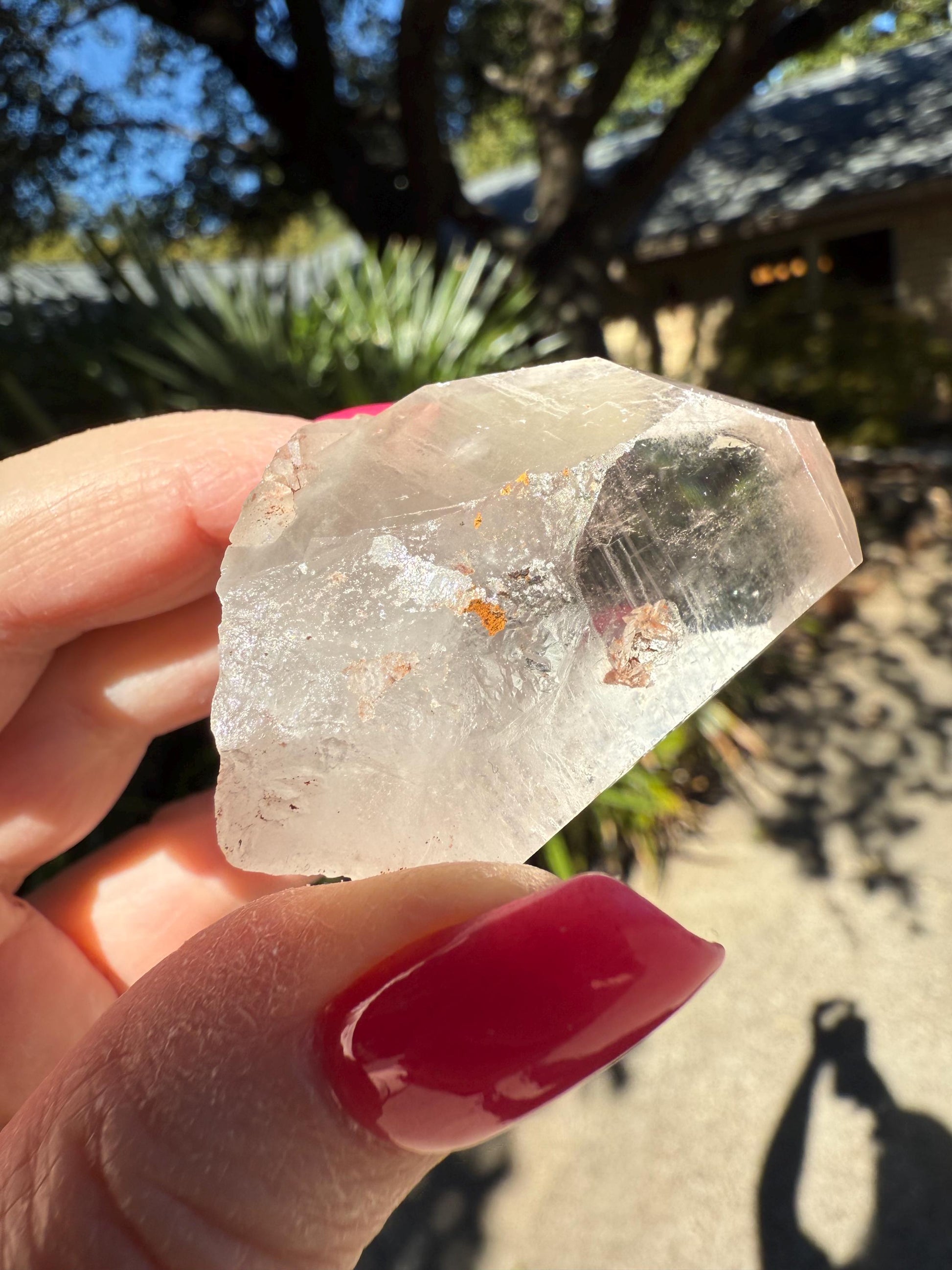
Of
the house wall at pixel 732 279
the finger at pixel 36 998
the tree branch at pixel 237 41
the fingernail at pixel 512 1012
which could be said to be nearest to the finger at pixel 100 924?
the finger at pixel 36 998

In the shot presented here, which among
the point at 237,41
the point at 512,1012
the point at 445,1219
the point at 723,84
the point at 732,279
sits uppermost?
the point at 237,41

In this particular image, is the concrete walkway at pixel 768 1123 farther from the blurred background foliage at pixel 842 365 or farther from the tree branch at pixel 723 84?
the blurred background foliage at pixel 842 365

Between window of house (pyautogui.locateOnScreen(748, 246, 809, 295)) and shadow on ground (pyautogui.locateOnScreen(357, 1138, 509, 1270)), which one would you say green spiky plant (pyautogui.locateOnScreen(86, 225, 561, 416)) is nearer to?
shadow on ground (pyautogui.locateOnScreen(357, 1138, 509, 1270))

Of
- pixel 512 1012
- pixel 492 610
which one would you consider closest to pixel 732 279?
pixel 492 610

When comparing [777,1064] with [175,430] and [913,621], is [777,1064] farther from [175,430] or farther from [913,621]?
[913,621]

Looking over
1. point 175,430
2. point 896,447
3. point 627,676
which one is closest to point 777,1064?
point 627,676

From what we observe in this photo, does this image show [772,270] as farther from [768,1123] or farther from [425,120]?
[768,1123]
